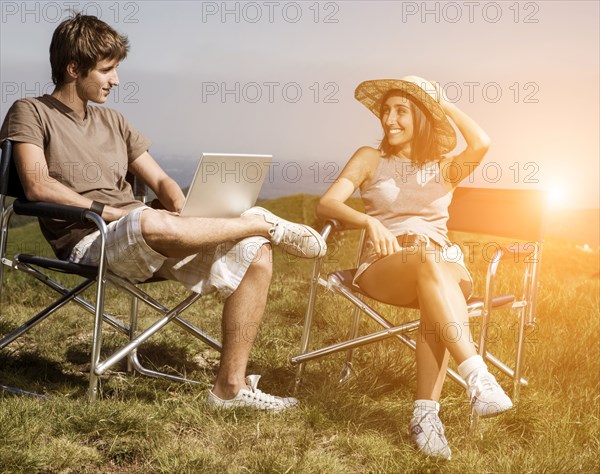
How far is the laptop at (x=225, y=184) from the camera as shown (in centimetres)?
251

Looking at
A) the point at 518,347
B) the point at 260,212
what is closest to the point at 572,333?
the point at 518,347

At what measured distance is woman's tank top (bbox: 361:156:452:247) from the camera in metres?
2.98

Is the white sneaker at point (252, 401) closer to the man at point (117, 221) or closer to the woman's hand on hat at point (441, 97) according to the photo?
the man at point (117, 221)

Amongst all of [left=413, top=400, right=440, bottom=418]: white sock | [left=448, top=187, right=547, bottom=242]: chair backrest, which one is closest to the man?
[left=413, top=400, right=440, bottom=418]: white sock

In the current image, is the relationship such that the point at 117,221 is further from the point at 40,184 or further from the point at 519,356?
the point at 519,356

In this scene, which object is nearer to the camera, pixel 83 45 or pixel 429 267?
pixel 429 267

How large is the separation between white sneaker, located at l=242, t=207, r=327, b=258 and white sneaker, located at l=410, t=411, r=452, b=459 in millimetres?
656

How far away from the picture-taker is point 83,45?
293cm

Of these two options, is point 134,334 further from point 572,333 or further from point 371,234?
point 572,333

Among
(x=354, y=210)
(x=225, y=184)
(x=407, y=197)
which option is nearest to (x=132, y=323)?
(x=225, y=184)

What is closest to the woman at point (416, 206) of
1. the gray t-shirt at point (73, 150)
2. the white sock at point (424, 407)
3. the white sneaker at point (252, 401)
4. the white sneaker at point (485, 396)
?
the white sock at point (424, 407)

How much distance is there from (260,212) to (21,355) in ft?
4.38

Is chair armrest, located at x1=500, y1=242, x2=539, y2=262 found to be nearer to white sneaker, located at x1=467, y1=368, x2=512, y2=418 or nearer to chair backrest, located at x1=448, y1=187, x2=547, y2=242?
chair backrest, located at x1=448, y1=187, x2=547, y2=242

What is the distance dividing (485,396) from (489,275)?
49cm
